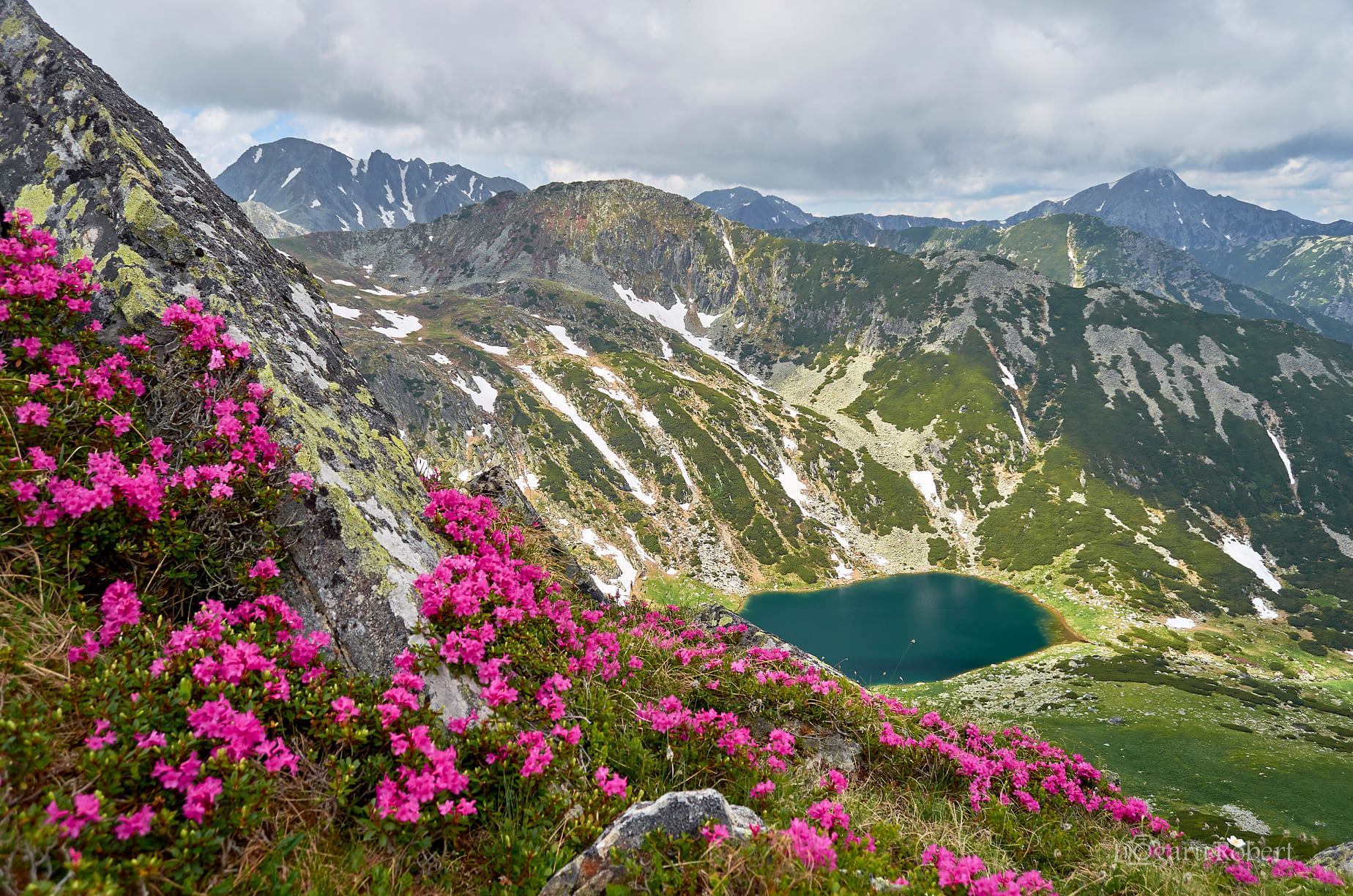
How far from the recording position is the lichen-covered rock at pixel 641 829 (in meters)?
3.95

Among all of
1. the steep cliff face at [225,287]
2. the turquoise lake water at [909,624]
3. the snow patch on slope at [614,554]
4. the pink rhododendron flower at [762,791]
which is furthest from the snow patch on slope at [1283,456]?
the steep cliff face at [225,287]

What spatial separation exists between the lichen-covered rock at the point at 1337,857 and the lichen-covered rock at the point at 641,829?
44.2 ft

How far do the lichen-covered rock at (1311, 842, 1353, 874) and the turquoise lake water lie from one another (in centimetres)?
6690

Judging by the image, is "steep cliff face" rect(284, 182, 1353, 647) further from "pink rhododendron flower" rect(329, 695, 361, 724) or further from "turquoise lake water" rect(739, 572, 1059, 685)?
"pink rhododendron flower" rect(329, 695, 361, 724)

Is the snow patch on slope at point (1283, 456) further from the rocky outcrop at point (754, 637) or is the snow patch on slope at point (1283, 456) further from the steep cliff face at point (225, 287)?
the steep cliff face at point (225, 287)

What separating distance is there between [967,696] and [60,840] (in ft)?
265

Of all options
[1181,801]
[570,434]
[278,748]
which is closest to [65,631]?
[278,748]

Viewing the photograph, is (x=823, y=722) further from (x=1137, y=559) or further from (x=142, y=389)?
(x=1137, y=559)

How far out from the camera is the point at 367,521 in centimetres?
678

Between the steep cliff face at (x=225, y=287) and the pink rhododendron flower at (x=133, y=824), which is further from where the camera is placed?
the steep cliff face at (x=225, y=287)

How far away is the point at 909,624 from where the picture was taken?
101000 mm

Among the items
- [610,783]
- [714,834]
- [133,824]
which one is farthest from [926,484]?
[133,824]

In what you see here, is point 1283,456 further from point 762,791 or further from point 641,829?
point 641,829

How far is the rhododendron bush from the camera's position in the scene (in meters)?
3.28
